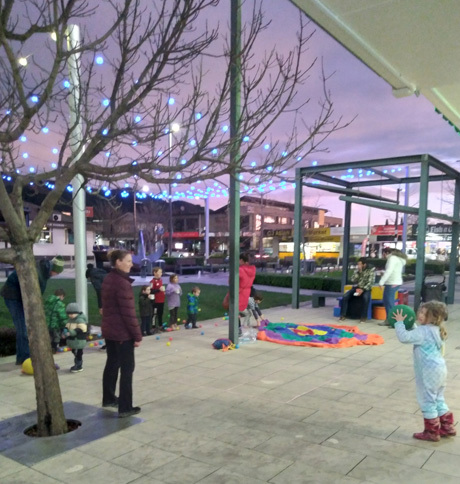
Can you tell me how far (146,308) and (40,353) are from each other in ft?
15.8

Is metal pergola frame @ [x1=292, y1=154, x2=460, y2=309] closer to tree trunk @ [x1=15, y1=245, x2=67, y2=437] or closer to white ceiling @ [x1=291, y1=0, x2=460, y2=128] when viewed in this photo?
white ceiling @ [x1=291, y1=0, x2=460, y2=128]

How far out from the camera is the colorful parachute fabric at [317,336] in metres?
8.40

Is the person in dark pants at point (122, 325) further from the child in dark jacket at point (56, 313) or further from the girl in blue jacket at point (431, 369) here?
the girl in blue jacket at point (431, 369)

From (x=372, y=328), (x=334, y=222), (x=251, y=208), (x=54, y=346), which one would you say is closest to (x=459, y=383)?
(x=372, y=328)

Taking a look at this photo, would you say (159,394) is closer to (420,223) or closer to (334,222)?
(420,223)

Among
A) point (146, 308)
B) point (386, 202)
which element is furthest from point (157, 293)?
point (386, 202)

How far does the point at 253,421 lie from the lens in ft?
15.1

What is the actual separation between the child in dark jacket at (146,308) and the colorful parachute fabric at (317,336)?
7.50 feet

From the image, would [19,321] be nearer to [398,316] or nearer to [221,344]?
[221,344]

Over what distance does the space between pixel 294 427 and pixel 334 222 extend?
8577 centimetres

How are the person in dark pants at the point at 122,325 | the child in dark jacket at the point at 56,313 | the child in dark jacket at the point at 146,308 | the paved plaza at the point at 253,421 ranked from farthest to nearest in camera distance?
the child in dark jacket at the point at 146,308 < the child in dark jacket at the point at 56,313 < the person in dark pants at the point at 122,325 < the paved plaza at the point at 253,421

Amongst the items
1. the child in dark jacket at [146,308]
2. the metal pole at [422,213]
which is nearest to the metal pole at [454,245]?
the metal pole at [422,213]

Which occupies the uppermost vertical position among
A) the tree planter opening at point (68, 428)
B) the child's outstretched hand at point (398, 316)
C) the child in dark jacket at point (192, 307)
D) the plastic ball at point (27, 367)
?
the child's outstretched hand at point (398, 316)

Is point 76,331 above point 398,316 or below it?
below
